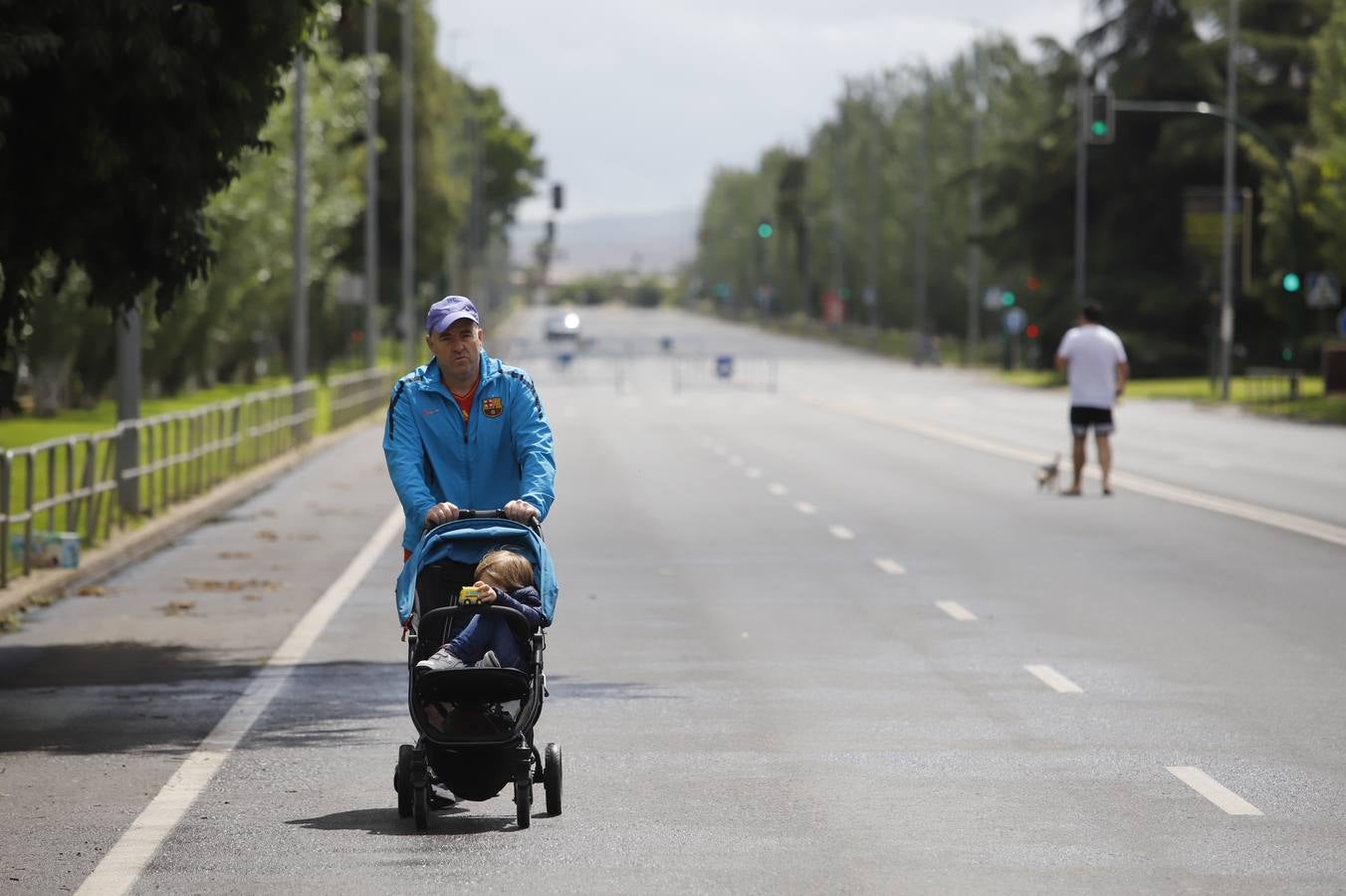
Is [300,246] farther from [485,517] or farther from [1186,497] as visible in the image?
[485,517]

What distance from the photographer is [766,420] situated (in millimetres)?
48188

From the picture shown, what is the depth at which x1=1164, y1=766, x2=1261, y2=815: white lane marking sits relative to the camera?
28.9ft

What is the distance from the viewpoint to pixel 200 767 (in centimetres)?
991

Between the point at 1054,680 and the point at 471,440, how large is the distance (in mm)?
4345

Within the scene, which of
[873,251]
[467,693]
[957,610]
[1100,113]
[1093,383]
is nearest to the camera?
[467,693]

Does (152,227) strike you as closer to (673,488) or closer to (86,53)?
(86,53)

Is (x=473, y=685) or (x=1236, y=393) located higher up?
(x=473, y=685)

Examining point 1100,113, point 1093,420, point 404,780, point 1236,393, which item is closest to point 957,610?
point 404,780

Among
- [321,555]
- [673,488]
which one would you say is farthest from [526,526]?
[673,488]

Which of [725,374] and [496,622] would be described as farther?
[725,374]

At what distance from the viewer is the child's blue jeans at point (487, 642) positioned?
27.5 feet

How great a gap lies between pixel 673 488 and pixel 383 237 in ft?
175

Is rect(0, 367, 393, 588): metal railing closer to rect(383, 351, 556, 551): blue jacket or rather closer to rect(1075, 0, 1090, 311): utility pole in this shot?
rect(383, 351, 556, 551): blue jacket

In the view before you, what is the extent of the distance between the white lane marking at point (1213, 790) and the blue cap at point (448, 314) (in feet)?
10.2
